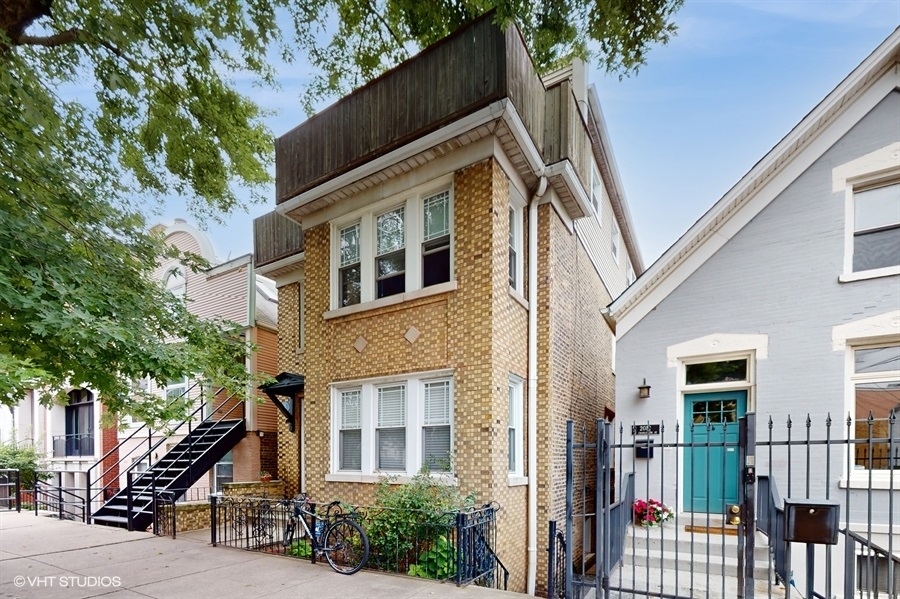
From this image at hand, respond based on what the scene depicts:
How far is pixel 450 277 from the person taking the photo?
314 inches

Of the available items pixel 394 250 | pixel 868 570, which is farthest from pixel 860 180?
pixel 394 250

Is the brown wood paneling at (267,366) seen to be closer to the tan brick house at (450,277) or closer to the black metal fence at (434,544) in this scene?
the tan brick house at (450,277)

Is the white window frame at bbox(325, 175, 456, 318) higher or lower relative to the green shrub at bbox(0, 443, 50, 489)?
higher

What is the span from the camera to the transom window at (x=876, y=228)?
758 centimetres

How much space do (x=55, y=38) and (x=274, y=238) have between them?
5.89 metres

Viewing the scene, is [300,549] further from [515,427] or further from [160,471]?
[160,471]

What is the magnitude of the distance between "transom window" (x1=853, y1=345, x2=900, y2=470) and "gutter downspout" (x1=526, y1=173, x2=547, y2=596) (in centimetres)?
469

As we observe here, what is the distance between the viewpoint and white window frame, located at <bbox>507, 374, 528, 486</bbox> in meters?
8.12

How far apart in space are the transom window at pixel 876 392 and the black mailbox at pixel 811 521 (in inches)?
160

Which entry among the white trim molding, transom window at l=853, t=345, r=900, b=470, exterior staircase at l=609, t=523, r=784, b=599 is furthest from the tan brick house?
transom window at l=853, t=345, r=900, b=470

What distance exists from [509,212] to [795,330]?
15.9ft

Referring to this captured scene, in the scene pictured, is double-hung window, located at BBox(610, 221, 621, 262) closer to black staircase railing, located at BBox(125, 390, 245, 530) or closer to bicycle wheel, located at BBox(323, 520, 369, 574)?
bicycle wheel, located at BBox(323, 520, 369, 574)

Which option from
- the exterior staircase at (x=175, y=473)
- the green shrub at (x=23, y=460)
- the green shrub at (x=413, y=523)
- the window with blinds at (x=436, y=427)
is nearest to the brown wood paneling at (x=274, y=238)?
the exterior staircase at (x=175, y=473)

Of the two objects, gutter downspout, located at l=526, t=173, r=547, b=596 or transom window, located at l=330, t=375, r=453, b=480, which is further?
gutter downspout, located at l=526, t=173, r=547, b=596
